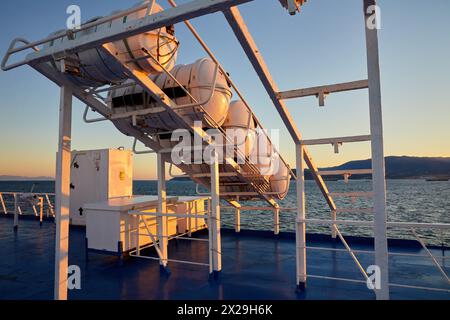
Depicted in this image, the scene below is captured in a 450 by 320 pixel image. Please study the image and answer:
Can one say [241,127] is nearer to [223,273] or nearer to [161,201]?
[161,201]

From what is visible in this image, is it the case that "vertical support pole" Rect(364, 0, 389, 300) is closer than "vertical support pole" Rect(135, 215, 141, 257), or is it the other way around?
"vertical support pole" Rect(364, 0, 389, 300)

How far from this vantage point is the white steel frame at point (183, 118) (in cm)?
343

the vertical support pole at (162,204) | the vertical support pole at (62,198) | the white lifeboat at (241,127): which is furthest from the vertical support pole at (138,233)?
the white lifeboat at (241,127)

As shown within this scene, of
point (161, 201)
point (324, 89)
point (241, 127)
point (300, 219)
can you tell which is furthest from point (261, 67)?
point (161, 201)

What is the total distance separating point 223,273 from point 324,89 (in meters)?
5.00

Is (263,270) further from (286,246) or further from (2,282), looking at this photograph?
(2,282)

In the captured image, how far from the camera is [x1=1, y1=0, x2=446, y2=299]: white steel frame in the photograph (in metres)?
3.43

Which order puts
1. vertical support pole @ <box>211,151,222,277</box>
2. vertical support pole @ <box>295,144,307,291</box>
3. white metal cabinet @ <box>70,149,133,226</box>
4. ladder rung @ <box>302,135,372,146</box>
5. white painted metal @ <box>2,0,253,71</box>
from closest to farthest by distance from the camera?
1. white painted metal @ <box>2,0,253,71</box>
2. ladder rung @ <box>302,135,372,146</box>
3. vertical support pole @ <box>295,144,307,291</box>
4. vertical support pole @ <box>211,151,222,277</box>
5. white metal cabinet @ <box>70,149,133,226</box>

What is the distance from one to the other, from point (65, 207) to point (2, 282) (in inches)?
139

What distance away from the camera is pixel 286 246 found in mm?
10008

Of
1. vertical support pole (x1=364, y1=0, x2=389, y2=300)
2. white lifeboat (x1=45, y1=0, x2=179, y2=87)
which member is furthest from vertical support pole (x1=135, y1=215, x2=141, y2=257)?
vertical support pole (x1=364, y1=0, x2=389, y2=300)

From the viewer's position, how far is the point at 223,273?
742cm

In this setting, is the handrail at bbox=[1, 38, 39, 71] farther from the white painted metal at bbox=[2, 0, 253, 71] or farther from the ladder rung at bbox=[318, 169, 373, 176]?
the ladder rung at bbox=[318, 169, 373, 176]
